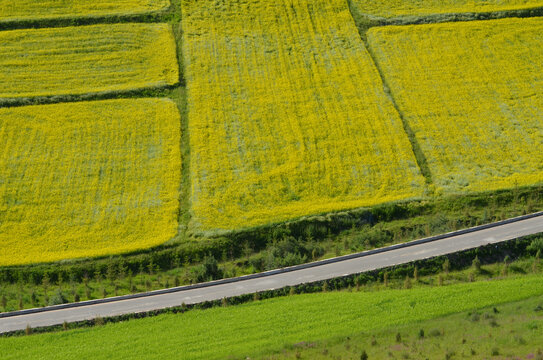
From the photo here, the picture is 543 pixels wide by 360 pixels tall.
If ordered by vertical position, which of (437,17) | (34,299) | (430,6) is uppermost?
(430,6)

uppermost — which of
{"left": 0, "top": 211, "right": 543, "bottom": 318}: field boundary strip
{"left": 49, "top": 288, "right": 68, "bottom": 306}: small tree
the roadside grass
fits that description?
the roadside grass

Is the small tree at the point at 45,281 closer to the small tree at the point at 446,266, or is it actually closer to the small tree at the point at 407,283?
the small tree at the point at 407,283

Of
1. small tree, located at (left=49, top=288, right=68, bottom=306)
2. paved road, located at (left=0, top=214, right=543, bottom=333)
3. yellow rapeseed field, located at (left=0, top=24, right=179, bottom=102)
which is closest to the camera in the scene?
paved road, located at (left=0, top=214, right=543, bottom=333)

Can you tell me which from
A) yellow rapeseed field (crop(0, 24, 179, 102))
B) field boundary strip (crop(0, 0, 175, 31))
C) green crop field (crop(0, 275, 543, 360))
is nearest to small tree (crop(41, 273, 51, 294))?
green crop field (crop(0, 275, 543, 360))

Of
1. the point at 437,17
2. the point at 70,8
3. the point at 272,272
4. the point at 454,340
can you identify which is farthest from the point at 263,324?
the point at 70,8

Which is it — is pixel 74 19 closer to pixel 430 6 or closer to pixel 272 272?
pixel 430 6

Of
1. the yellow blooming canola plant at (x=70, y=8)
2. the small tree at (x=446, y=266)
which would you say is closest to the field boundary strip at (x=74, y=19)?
the yellow blooming canola plant at (x=70, y=8)

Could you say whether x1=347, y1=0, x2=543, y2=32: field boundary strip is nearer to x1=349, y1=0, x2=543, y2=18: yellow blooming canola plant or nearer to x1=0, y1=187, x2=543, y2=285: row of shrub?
x1=349, y1=0, x2=543, y2=18: yellow blooming canola plant
